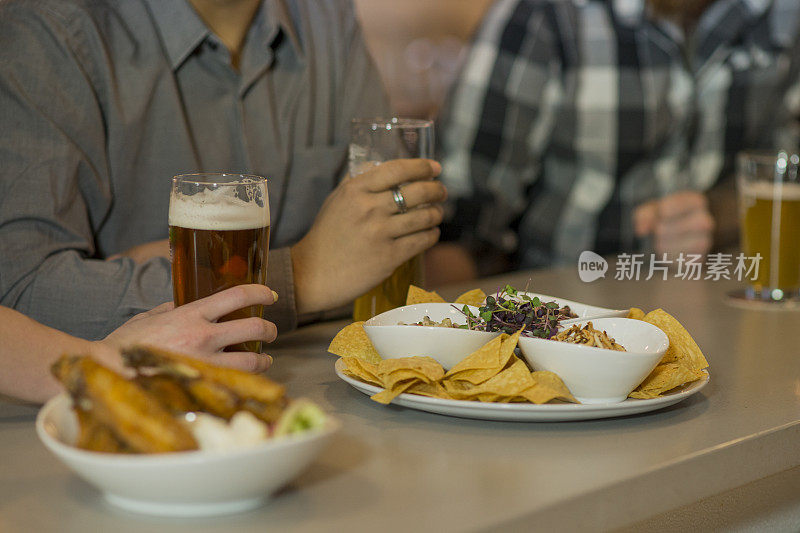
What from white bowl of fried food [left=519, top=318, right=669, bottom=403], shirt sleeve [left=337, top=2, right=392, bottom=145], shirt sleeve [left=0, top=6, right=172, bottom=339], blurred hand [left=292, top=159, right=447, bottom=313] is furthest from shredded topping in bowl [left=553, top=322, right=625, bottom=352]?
shirt sleeve [left=337, top=2, right=392, bottom=145]

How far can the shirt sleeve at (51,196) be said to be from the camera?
1234 mm

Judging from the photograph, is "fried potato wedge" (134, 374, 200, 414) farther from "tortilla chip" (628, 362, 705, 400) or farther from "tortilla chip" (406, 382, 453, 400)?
"tortilla chip" (628, 362, 705, 400)

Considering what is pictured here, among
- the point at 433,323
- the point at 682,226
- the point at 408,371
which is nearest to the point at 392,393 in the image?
the point at 408,371

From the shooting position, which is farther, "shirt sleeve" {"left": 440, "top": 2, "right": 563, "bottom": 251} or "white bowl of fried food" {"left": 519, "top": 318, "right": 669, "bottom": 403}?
"shirt sleeve" {"left": 440, "top": 2, "right": 563, "bottom": 251}

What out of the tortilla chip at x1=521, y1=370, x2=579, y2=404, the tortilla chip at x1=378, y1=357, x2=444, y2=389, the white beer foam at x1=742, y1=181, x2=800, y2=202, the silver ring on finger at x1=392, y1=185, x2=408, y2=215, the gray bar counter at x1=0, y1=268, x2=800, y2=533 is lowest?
the gray bar counter at x1=0, y1=268, x2=800, y2=533

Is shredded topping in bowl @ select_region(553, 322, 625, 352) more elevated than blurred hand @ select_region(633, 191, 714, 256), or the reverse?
shredded topping in bowl @ select_region(553, 322, 625, 352)

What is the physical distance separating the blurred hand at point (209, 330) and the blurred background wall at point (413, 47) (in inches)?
121

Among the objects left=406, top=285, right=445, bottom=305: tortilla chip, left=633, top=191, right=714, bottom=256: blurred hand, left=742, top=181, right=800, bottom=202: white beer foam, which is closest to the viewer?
left=406, top=285, right=445, bottom=305: tortilla chip

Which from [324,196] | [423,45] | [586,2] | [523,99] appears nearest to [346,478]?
[324,196]

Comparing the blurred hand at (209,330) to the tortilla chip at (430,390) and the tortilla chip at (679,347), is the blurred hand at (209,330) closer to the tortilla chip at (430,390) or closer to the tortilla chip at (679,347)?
the tortilla chip at (430,390)

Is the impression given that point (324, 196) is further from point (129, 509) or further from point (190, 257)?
point (129, 509)

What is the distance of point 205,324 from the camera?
94cm

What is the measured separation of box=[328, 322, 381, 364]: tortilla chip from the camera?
1.03 meters

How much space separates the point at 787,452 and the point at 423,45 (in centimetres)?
359
